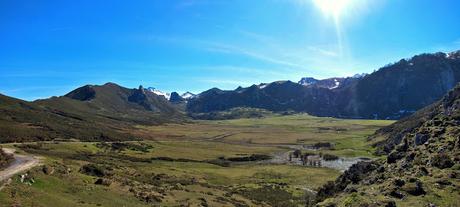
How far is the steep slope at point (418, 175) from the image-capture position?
34500 millimetres

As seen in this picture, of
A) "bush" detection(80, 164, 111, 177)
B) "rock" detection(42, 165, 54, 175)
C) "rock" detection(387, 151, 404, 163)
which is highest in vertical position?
"rock" detection(387, 151, 404, 163)

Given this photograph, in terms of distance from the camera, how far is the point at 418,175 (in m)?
38.9

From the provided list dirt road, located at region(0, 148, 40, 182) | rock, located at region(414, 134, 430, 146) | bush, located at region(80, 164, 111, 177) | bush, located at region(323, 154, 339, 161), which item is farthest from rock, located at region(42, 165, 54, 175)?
bush, located at region(323, 154, 339, 161)

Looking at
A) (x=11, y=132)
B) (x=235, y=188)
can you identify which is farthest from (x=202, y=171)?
(x=11, y=132)

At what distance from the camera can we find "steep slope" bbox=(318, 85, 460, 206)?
113 ft

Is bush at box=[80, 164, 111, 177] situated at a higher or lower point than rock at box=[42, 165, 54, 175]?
lower

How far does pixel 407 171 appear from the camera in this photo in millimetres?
41281

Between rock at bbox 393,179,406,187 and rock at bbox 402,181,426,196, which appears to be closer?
rock at bbox 402,181,426,196

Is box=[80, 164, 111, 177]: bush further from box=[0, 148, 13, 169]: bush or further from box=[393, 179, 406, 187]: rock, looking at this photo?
box=[393, 179, 406, 187]: rock

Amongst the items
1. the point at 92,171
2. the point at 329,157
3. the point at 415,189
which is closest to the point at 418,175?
the point at 415,189

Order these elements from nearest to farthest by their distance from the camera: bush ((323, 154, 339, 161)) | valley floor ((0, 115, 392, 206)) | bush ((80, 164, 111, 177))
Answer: valley floor ((0, 115, 392, 206)) < bush ((80, 164, 111, 177)) < bush ((323, 154, 339, 161))

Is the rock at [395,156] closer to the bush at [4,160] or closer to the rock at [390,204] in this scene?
the rock at [390,204]

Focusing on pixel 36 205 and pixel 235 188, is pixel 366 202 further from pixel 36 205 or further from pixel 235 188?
pixel 235 188

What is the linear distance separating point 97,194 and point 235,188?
165ft
